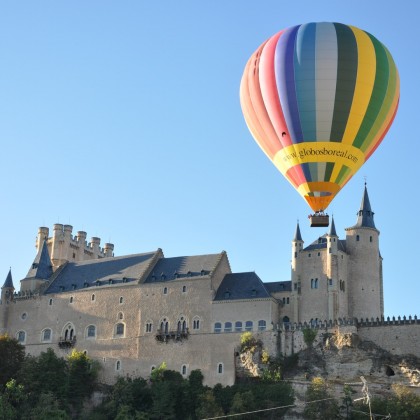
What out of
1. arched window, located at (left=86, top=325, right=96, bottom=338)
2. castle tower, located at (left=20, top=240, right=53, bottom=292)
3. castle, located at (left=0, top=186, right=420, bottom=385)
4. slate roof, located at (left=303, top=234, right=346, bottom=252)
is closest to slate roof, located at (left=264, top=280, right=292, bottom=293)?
castle, located at (left=0, top=186, right=420, bottom=385)

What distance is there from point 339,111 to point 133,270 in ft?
135

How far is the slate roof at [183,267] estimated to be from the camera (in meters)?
91.9

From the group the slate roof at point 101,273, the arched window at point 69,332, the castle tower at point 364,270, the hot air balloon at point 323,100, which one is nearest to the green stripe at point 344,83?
the hot air balloon at point 323,100

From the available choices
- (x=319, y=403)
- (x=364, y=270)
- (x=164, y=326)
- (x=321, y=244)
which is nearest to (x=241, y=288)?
(x=164, y=326)

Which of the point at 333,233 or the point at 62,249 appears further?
the point at 62,249

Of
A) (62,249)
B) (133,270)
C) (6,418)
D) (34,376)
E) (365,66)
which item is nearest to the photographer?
(365,66)

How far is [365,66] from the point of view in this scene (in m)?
59.0

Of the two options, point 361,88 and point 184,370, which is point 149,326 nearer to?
point 184,370

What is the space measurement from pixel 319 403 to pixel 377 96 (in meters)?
28.0

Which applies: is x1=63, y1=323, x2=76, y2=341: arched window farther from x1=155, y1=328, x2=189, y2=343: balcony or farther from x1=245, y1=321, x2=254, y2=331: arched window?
x1=245, y1=321, x2=254, y2=331: arched window

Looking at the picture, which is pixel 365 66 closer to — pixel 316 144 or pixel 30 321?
pixel 316 144

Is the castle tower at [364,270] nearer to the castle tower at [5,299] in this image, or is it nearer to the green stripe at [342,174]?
the green stripe at [342,174]

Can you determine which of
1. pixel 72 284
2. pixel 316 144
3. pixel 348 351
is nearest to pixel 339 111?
pixel 316 144

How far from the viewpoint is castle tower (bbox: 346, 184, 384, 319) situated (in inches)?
3445
